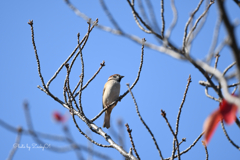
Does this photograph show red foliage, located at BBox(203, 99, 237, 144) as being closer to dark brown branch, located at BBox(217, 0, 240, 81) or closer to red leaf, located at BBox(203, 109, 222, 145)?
red leaf, located at BBox(203, 109, 222, 145)

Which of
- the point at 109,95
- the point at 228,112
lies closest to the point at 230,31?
the point at 228,112

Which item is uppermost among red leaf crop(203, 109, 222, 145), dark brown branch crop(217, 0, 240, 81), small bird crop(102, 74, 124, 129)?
small bird crop(102, 74, 124, 129)

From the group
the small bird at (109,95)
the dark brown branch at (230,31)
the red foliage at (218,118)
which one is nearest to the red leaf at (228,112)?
the red foliage at (218,118)

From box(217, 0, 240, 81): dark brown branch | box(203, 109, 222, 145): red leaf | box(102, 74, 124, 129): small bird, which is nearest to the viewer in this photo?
box(217, 0, 240, 81): dark brown branch

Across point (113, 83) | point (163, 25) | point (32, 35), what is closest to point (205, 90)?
point (163, 25)

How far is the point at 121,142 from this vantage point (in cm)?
252

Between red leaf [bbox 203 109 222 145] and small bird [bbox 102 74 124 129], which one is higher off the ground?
small bird [bbox 102 74 124 129]

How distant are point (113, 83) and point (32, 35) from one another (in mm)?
4022

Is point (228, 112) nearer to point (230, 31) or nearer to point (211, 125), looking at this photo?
point (211, 125)

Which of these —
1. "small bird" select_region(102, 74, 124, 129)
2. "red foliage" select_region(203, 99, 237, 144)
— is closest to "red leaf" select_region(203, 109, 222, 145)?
"red foliage" select_region(203, 99, 237, 144)

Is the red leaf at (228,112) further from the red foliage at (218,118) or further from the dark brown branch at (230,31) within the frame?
the dark brown branch at (230,31)

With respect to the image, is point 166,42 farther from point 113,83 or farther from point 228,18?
point 113,83

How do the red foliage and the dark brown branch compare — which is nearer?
the dark brown branch

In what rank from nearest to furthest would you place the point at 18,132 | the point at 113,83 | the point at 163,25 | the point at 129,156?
1. the point at 18,132
2. the point at 163,25
3. the point at 129,156
4. the point at 113,83
